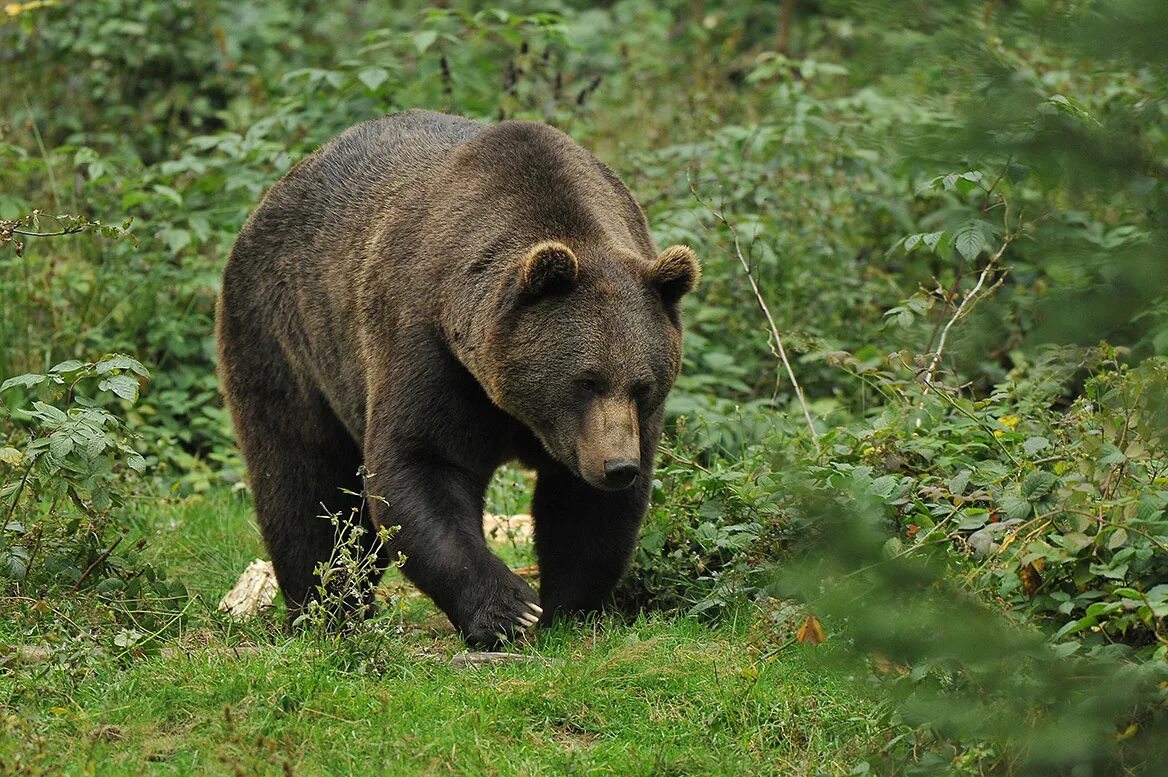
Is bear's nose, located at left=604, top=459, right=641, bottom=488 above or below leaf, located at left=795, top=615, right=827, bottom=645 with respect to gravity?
above

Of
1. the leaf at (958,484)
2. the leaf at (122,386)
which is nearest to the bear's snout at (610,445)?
the leaf at (958,484)

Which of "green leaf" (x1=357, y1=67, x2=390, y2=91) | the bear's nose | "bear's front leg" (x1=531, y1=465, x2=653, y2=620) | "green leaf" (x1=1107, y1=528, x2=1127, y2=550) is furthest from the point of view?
"green leaf" (x1=357, y1=67, x2=390, y2=91)

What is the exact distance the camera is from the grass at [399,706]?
164 inches

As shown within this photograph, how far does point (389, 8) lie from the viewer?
580 inches

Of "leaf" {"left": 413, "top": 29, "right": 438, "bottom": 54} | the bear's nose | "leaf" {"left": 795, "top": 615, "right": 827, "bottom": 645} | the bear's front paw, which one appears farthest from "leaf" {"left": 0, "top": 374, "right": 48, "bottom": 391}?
"leaf" {"left": 413, "top": 29, "right": 438, "bottom": 54}

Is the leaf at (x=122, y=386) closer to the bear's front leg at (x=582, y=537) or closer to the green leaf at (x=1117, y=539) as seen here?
the bear's front leg at (x=582, y=537)

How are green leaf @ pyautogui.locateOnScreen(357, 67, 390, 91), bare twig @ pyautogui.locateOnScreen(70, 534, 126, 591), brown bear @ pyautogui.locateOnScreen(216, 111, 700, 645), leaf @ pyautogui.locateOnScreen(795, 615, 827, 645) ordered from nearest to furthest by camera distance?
leaf @ pyautogui.locateOnScreen(795, 615, 827, 645) → brown bear @ pyautogui.locateOnScreen(216, 111, 700, 645) → bare twig @ pyautogui.locateOnScreen(70, 534, 126, 591) → green leaf @ pyautogui.locateOnScreen(357, 67, 390, 91)

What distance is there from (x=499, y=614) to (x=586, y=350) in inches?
40.0

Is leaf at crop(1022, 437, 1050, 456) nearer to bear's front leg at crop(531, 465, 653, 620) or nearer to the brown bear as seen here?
the brown bear

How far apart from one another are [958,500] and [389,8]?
1112cm

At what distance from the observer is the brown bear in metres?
5.36

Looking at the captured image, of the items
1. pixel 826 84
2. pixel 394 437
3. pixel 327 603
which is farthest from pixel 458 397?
pixel 826 84

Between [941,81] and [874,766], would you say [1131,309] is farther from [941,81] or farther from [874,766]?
[874,766]

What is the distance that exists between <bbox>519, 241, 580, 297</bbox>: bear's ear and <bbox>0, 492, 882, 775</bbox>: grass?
4.26 feet
